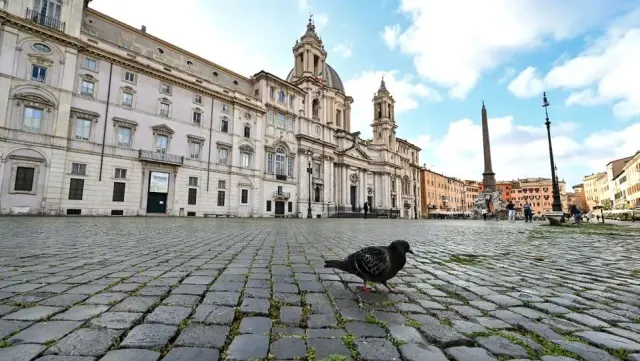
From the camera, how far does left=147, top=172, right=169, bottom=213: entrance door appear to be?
88.6 ft

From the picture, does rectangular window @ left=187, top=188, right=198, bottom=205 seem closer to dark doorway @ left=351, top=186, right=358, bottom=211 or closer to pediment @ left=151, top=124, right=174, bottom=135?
pediment @ left=151, top=124, right=174, bottom=135

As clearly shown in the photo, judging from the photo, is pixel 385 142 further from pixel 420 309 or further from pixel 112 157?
pixel 420 309

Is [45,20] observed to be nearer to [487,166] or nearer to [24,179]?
[24,179]

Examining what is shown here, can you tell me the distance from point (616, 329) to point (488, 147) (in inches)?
1454

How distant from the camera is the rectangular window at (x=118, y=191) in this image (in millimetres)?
24920

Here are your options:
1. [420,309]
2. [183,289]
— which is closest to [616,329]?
[420,309]

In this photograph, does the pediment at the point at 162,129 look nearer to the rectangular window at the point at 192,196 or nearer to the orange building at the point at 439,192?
the rectangular window at the point at 192,196

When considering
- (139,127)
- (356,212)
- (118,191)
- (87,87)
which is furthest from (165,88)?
(356,212)

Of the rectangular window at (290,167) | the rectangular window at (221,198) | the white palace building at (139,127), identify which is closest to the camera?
the white palace building at (139,127)

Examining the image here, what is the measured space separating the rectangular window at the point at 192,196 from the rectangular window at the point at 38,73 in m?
13.6

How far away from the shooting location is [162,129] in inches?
1109

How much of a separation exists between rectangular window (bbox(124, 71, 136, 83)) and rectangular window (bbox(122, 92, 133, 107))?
1288 millimetres

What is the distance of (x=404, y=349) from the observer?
5.50ft

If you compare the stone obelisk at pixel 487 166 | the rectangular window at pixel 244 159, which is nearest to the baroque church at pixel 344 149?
the rectangular window at pixel 244 159
